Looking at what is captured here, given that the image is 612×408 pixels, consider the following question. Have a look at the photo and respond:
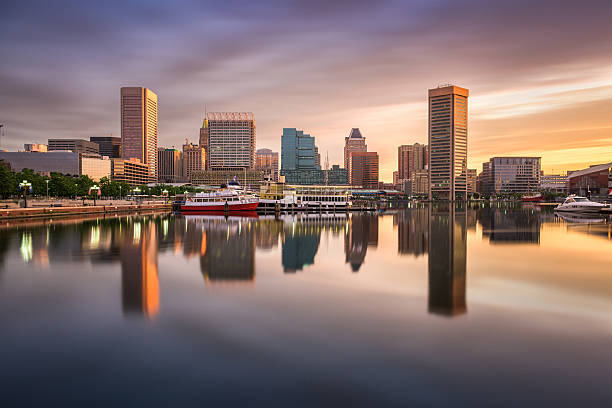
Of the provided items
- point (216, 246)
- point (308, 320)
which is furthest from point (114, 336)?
point (216, 246)

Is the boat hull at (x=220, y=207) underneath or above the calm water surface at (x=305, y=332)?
above

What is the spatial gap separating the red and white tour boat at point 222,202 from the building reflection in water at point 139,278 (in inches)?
2438

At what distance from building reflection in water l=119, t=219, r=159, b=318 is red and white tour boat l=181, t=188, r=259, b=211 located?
203 feet

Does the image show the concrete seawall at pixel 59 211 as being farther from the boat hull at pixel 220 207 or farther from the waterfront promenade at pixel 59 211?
the boat hull at pixel 220 207

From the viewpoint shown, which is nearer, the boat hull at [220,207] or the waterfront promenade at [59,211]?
the waterfront promenade at [59,211]

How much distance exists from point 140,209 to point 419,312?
111 meters

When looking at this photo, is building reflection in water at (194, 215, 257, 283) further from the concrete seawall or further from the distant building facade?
the distant building facade

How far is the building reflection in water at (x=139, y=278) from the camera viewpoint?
55.4 feet

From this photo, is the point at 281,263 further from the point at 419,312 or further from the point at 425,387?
the point at 425,387

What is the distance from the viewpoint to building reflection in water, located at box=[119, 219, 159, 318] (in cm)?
1688

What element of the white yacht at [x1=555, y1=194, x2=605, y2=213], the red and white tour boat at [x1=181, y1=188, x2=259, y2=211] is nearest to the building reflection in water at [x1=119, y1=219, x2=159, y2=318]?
the red and white tour boat at [x1=181, y1=188, x2=259, y2=211]

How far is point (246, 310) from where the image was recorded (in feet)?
53.4

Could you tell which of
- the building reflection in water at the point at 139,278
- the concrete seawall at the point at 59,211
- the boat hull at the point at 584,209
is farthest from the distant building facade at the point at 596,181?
the building reflection in water at the point at 139,278

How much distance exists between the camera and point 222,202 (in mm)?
102812
